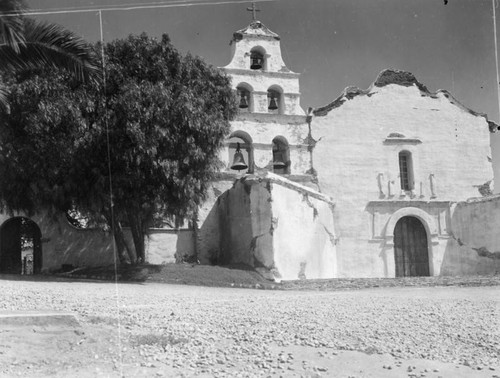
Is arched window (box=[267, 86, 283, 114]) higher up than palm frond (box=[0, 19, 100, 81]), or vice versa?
arched window (box=[267, 86, 283, 114])

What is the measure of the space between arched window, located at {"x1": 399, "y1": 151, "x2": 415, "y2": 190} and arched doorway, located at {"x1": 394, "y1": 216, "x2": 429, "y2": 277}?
1358 mm

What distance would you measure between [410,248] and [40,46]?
17.6 meters

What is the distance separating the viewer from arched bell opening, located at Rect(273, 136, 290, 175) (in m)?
23.3

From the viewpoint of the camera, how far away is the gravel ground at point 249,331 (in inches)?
283

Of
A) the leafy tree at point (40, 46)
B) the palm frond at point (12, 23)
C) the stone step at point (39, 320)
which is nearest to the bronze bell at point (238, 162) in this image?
the leafy tree at point (40, 46)

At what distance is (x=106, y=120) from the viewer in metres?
16.8

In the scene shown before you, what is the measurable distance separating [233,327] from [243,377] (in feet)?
6.81

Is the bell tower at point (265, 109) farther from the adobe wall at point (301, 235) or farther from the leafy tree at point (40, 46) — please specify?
the leafy tree at point (40, 46)

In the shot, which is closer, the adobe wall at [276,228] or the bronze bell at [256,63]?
the adobe wall at [276,228]

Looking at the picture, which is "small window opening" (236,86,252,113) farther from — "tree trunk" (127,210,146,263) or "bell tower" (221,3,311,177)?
"tree trunk" (127,210,146,263)

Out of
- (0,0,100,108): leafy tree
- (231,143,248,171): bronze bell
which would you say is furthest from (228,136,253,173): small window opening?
(0,0,100,108): leafy tree

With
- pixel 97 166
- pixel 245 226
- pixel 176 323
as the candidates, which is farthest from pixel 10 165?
pixel 176 323

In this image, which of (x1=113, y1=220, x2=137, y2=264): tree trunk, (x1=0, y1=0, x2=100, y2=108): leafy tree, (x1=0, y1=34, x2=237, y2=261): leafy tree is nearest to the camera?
(x1=0, y1=0, x2=100, y2=108): leafy tree

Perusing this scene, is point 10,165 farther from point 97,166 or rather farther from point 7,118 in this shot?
point 97,166
